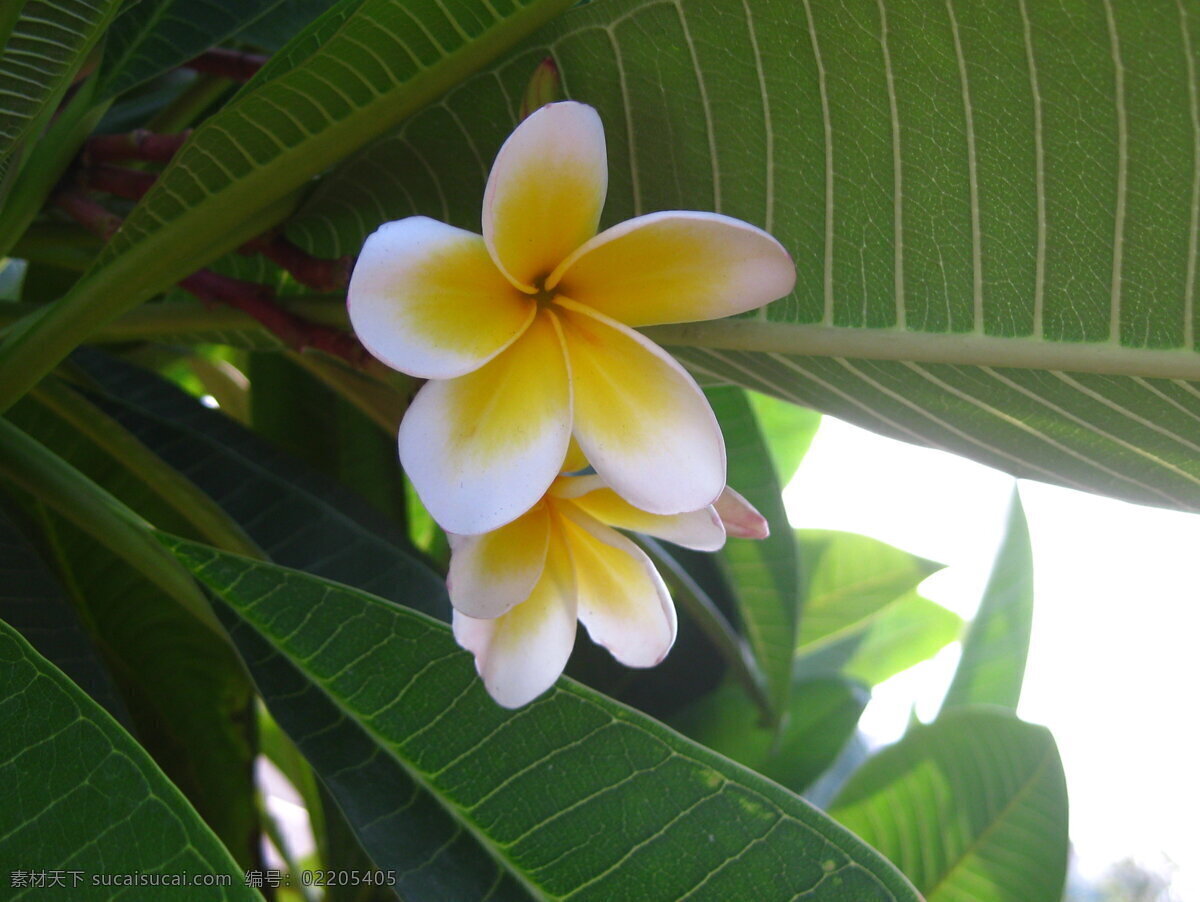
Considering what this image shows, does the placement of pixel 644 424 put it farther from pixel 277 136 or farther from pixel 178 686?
pixel 178 686

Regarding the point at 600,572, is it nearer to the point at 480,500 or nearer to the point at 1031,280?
the point at 480,500

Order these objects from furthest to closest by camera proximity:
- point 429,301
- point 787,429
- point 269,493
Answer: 1. point 787,429
2. point 269,493
3. point 429,301

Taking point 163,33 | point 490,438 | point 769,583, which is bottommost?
point 769,583

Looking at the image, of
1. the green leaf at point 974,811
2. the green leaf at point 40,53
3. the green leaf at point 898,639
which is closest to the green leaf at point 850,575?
the green leaf at point 898,639

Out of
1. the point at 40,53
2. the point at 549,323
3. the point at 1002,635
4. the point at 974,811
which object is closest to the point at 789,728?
the point at 974,811

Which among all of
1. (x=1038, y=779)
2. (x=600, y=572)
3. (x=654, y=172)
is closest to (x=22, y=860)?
(x=600, y=572)

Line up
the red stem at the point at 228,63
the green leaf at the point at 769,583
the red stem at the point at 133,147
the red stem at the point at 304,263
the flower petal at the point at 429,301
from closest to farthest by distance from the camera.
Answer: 1. the flower petal at the point at 429,301
2. the red stem at the point at 304,263
3. the red stem at the point at 133,147
4. the red stem at the point at 228,63
5. the green leaf at the point at 769,583

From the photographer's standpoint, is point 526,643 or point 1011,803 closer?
point 526,643

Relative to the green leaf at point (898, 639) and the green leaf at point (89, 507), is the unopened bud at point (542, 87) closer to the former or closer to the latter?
the green leaf at point (89, 507)
